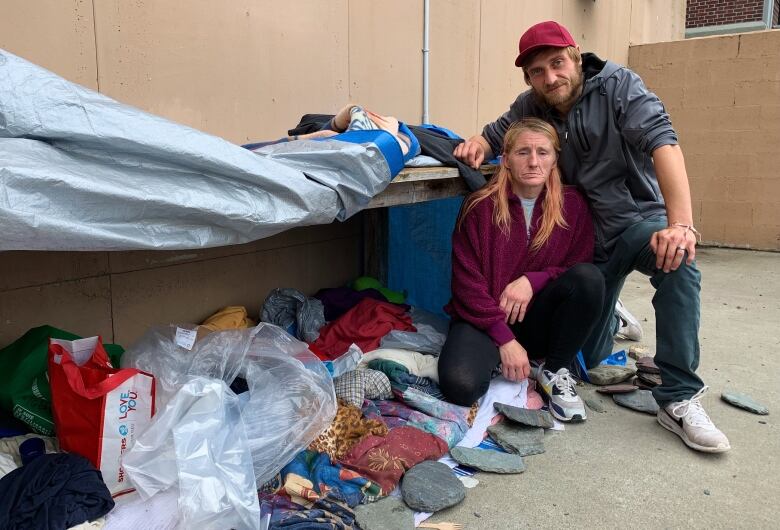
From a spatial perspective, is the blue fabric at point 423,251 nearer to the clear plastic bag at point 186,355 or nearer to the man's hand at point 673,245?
the man's hand at point 673,245

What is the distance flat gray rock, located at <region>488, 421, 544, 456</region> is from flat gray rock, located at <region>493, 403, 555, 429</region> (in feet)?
0.10

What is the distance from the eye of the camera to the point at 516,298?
2.71 meters

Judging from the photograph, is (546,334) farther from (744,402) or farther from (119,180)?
(119,180)

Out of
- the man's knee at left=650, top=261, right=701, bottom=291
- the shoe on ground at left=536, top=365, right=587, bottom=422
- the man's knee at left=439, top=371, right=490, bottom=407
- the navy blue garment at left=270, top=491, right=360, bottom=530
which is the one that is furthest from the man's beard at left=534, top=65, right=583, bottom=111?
the navy blue garment at left=270, top=491, right=360, bottom=530

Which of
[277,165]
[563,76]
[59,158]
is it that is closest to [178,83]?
[277,165]

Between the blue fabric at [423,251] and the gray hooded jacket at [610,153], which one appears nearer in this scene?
the gray hooded jacket at [610,153]

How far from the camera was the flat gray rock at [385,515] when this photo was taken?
6.21ft

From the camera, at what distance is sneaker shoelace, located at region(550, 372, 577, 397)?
2.73m

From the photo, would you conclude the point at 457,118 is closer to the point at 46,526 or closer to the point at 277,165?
the point at 277,165

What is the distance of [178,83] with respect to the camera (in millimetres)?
2727

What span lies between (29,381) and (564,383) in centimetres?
212

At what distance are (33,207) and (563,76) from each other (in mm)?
2246

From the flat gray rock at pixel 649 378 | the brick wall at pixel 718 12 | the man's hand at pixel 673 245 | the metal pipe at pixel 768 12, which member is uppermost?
the brick wall at pixel 718 12

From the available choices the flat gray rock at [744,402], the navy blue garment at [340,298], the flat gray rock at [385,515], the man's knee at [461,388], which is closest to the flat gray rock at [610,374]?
the flat gray rock at [744,402]
